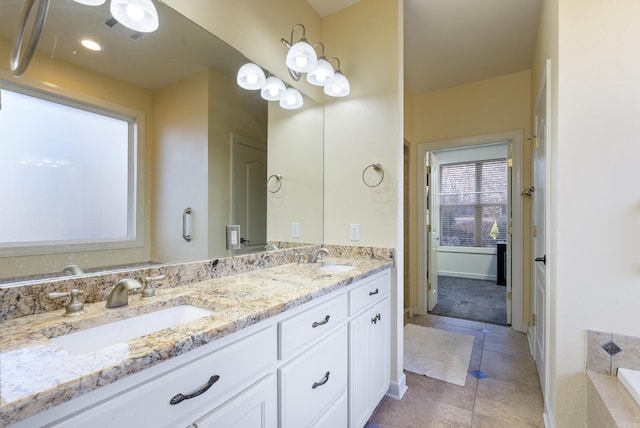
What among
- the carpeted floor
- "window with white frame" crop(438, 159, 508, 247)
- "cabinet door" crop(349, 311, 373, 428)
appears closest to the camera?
"cabinet door" crop(349, 311, 373, 428)

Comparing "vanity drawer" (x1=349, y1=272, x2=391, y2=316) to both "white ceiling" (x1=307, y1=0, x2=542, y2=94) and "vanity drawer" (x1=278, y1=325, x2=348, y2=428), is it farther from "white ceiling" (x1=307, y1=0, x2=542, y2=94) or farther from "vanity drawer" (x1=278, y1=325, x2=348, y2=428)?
"white ceiling" (x1=307, y1=0, x2=542, y2=94)

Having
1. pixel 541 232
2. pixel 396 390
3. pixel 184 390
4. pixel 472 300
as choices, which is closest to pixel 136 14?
pixel 184 390

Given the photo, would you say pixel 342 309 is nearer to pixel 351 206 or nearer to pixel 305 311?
pixel 305 311

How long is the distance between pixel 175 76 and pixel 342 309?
1.33m

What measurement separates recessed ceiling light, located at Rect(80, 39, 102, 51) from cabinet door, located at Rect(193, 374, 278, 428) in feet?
4.21

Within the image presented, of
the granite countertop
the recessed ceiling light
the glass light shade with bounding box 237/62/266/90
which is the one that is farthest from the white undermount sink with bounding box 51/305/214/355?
the glass light shade with bounding box 237/62/266/90

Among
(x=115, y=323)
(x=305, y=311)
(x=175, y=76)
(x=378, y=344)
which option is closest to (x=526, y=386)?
(x=378, y=344)

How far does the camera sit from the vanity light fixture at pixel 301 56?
176 centimetres

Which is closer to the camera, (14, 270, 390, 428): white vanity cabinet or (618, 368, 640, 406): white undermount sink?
(14, 270, 390, 428): white vanity cabinet

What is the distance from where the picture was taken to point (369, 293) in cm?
168

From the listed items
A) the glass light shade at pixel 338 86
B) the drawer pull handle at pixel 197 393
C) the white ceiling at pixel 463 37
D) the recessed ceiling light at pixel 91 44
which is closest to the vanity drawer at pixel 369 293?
the drawer pull handle at pixel 197 393

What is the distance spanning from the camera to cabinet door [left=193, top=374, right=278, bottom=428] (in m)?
0.79

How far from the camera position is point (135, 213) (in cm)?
122

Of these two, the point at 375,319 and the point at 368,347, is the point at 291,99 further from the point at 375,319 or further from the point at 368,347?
the point at 368,347
